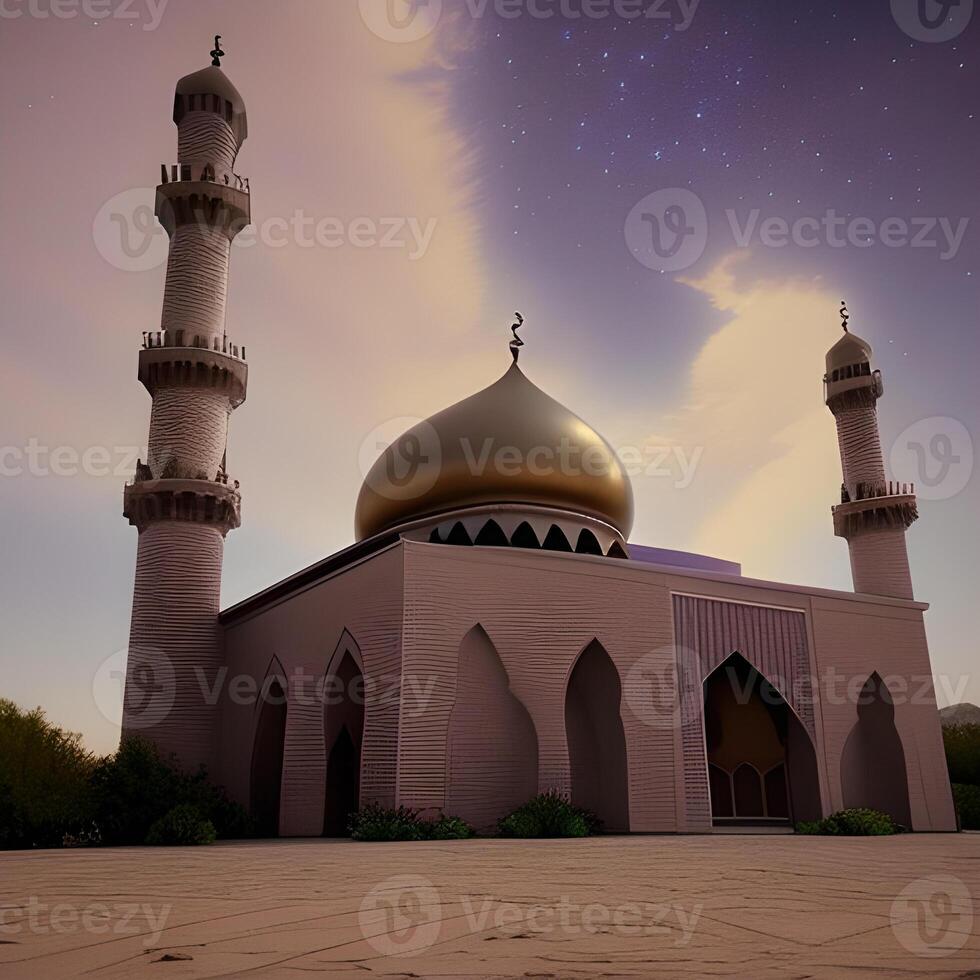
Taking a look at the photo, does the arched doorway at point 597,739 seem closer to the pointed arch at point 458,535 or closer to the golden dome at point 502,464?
the pointed arch at point 458,535

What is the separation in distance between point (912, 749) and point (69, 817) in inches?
583

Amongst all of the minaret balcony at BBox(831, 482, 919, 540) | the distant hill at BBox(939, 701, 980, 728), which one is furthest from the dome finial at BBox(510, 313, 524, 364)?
the distant hill at BBox(939, 701, 980, 728)

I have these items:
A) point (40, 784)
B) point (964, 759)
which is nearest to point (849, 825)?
point (40, 784)

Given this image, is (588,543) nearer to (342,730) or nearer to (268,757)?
(342,730)

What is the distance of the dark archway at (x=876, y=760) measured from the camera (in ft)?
56.5

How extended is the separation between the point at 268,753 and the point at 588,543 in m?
7.41

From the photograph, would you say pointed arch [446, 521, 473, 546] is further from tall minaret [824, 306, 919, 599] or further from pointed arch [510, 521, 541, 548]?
tall minaret [824, 306, 919, 599]

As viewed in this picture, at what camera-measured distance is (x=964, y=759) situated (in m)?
26.8

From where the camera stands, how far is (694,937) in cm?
305

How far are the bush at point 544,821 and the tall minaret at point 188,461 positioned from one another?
25.9 ft

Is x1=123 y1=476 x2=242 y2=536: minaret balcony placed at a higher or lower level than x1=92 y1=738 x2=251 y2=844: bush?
higher

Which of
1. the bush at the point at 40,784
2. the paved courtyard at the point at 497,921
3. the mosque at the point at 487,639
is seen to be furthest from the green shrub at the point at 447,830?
the paved courtyard at the point at 497,921

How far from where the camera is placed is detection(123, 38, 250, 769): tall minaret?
18203 mm

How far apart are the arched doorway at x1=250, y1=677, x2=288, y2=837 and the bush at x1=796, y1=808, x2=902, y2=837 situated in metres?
9.32
